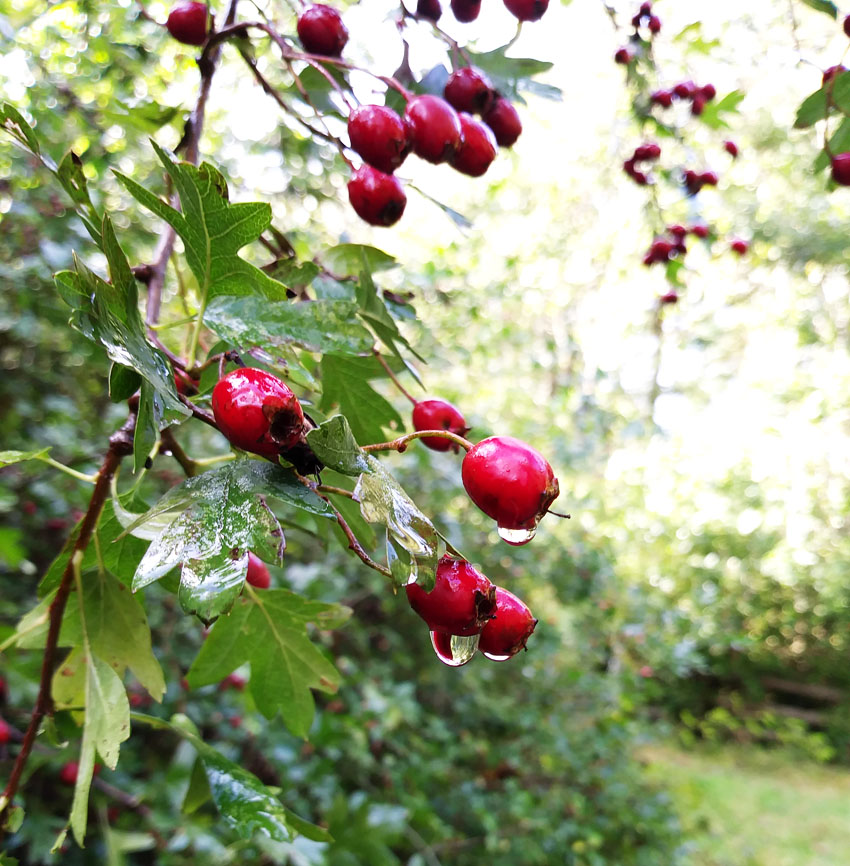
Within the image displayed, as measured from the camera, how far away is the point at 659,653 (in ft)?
11.7

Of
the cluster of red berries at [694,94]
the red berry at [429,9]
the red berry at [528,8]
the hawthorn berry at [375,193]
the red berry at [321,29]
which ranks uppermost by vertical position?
the cluster of red berries at [694,94]

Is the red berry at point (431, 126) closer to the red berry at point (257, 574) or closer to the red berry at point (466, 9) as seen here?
the red berry at point (466, 9)

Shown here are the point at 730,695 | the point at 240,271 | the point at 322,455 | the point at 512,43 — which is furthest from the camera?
the point at 730,695

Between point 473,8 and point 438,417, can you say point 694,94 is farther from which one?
point 438,417

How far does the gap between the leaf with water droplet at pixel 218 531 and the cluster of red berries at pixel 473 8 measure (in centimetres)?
78

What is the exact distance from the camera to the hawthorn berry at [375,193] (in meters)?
0.78

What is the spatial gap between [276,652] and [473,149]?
71 centimetres

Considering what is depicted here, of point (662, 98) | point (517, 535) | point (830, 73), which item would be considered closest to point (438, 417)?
point (517, 535)

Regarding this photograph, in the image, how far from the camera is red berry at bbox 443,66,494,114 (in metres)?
0.91

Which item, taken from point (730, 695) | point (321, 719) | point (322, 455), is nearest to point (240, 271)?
point (322, 455)

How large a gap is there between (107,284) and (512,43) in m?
0.77

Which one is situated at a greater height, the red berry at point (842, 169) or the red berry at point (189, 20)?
the red berry at point (842, 169)

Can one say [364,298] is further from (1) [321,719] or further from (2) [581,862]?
(2) [581,862]

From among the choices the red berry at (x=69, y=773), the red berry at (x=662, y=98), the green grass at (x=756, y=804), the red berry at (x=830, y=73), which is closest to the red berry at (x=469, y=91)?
the red berry at (x=830, y=73)
